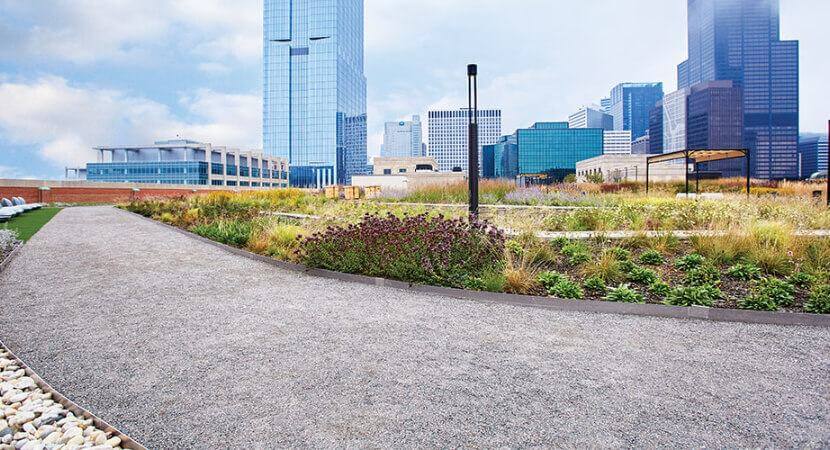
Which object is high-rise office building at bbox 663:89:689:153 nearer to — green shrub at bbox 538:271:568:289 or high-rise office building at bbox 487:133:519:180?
high-rise office building at bbox 487:133:519:180

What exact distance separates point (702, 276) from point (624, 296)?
1.40m

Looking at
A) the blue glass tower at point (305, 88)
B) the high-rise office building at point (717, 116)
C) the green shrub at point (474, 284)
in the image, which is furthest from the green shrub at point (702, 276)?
the high-rise office building at point (717, 116)

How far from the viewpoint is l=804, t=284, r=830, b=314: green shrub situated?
473 centimetres

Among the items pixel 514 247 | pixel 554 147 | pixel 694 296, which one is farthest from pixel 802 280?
pixel 554 147

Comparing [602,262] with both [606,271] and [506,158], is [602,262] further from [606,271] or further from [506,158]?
[506,158]

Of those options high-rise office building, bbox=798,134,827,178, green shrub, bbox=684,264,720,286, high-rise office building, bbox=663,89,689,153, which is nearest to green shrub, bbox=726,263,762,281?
green shrub, bbox=684,264,720,286

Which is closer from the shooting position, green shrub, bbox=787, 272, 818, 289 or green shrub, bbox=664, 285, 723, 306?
green shrub, bbox=664, 285, 723, 306

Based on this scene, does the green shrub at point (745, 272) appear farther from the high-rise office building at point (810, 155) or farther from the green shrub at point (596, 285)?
the high-rise office building at point (810, 155)

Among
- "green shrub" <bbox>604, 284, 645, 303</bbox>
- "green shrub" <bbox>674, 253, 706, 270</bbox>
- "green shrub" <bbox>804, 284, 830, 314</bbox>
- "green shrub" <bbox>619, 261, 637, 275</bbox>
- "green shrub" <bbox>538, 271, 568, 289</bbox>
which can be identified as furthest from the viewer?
"green shrub" <bbox>674, 253, 706, 270</bbox>

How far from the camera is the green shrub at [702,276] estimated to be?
225 inches

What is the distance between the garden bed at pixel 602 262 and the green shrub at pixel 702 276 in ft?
0.04

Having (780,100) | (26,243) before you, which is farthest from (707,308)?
(780,100)

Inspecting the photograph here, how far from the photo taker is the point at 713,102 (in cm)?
15250

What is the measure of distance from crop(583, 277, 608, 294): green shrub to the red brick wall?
29.5 m
